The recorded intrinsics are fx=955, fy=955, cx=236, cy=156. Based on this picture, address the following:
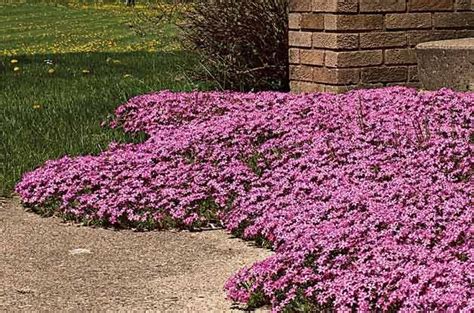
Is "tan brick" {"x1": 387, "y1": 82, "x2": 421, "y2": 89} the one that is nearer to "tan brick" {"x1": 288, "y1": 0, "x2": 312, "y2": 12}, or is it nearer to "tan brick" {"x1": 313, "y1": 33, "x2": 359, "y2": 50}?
"tan brick" {"x1": 313, "y1": 33, "x2": 359, "y2": 50}

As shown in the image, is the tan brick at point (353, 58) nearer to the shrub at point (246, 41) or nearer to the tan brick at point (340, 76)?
the tan brick at point (340, 76)

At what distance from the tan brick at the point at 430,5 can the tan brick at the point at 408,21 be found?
0.06 metres

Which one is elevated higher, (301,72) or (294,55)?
(294,55)

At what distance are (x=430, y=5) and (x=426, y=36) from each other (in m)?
0.30

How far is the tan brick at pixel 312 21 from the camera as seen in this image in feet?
30.3

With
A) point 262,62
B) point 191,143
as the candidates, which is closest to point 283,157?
point 191,143

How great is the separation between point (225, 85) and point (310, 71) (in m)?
1.62

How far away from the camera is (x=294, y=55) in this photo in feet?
31.8

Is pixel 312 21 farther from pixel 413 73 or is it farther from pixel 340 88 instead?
pixel 413 73

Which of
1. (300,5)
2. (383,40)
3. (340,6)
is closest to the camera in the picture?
(340,6)

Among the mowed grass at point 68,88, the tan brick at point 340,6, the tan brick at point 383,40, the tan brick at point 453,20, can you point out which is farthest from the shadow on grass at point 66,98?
the tan brick at point 453,20

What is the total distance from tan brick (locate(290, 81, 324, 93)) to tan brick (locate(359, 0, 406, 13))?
872 millimetres

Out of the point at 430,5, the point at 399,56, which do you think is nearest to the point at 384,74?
the point at 399,56

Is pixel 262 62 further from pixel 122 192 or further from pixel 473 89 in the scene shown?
pixel 122 192
